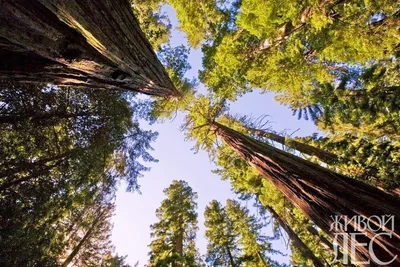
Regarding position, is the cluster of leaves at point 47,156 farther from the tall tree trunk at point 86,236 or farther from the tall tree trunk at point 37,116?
the tall tree trunk at point 86,236

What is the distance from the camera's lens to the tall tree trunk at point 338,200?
2.82 meters

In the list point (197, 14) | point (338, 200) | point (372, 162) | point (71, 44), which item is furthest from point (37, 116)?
point (372, 162)

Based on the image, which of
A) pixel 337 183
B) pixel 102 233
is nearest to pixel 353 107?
pixel 337 183

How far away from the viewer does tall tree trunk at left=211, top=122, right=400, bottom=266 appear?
2.82 metres

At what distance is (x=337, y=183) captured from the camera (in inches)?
149

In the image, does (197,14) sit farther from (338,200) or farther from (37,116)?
(338,200)

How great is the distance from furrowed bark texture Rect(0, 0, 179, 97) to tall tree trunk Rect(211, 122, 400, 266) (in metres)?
2.98

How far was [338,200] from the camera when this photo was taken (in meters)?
3.43

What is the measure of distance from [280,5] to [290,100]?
6.27 meters

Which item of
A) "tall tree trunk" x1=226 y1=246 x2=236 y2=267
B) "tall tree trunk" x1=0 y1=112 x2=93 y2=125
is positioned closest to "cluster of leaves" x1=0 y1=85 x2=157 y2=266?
"tall tree trunk" x1=0 y1=112 x2=93 y2=125

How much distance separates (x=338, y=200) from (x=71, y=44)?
12.1 feet

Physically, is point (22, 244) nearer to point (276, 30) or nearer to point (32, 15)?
point (32, 15)

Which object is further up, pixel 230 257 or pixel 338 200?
pixel 230 257

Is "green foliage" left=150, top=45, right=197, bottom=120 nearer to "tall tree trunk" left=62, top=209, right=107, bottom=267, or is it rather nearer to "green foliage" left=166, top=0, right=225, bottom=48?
"green foliage" left=166, top=0, right=225, bottom=48
